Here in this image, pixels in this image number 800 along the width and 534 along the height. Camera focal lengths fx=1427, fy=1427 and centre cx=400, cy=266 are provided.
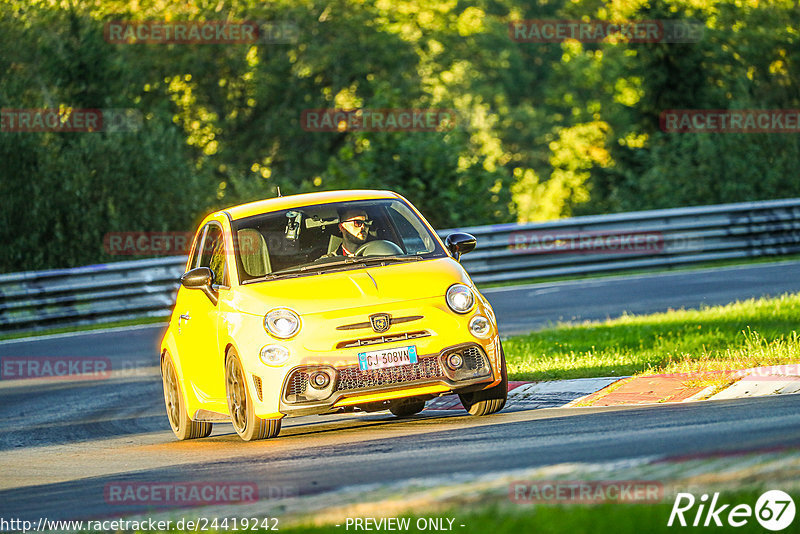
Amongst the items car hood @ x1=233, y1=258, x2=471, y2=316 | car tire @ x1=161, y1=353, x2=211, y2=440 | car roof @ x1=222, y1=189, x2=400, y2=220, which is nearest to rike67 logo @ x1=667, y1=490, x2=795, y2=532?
car hood @ x1=233, y1=258, x2=471, y2=316

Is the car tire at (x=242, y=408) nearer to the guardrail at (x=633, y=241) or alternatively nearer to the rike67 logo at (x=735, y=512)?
the rike67 logo at (x=735, y=512)

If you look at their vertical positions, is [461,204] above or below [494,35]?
below

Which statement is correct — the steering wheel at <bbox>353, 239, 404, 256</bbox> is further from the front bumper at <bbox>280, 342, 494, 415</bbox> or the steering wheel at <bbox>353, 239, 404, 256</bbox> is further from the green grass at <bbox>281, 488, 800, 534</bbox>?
the green grass at <bbox>281, 488, 800, 534</bbox>

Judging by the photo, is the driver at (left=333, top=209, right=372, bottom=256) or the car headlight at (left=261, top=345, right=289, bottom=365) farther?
the driver at (left=333, top=209, right=372, bottom=256)

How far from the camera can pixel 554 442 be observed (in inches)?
326

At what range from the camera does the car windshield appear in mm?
10445

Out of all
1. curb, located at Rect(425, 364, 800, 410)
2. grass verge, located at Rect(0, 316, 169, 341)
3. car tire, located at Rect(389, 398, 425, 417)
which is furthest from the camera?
grass verge, located at Rect(0, 316, 169, 341)

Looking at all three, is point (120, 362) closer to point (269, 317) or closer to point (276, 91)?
point (269, 317)

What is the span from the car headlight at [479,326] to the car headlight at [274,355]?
1307 mm

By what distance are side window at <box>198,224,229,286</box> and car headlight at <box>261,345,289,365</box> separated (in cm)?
110

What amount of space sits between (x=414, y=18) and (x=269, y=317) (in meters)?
49.3

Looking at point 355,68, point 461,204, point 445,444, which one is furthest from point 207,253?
point 355,68

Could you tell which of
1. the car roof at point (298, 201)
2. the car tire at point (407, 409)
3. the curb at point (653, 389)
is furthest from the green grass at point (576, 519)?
the car tire at point (407, 409)

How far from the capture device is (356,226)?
35.4ft
